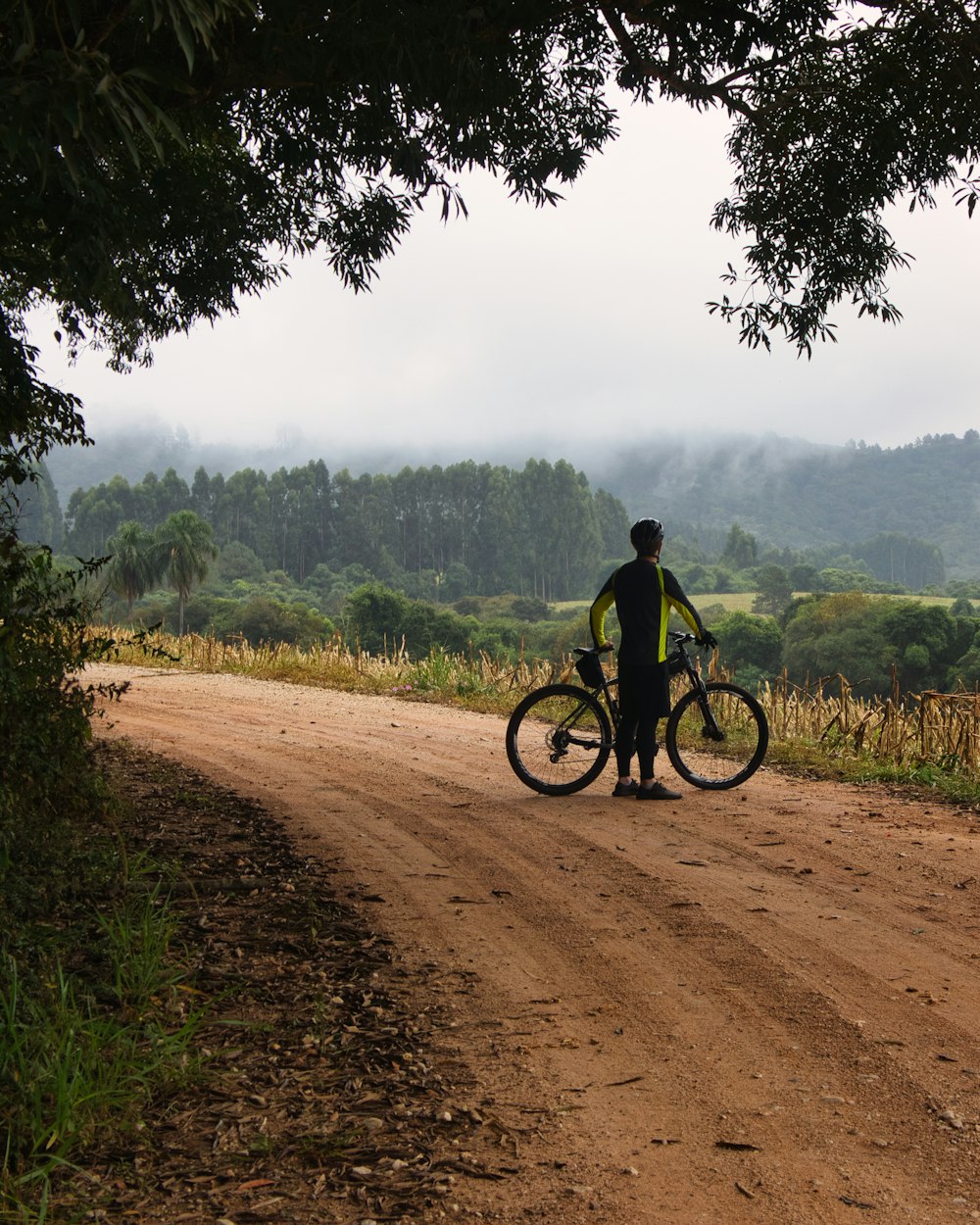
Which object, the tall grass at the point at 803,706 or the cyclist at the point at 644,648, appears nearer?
the cyclist at the point at 644,648

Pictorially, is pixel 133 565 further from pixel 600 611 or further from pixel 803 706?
pixel 600 611

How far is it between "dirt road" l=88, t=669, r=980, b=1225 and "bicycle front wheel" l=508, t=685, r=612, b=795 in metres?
0.21

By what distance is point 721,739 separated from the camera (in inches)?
345

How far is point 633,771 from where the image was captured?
32.1ft

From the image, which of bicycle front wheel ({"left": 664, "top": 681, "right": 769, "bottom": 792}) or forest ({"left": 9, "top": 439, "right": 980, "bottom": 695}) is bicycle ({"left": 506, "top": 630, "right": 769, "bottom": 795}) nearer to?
bicycle front wheel ({"left": 664, "top": 681, "right": 769, "bottom": 792})

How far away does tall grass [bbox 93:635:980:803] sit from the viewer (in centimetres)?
972

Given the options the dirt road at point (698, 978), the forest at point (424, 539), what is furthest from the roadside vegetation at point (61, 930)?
the forest at point (424, 539)

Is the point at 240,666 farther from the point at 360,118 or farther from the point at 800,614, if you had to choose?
the point at 800,614

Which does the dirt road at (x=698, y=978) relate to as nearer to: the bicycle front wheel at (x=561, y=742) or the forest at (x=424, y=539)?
the bicycle front wheel at (x=561, y=742)

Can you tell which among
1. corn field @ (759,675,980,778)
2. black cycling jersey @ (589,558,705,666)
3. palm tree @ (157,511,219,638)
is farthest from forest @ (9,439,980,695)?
black cycling jersey @ (589,558,705,666)

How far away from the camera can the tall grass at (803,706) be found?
9.72 meters

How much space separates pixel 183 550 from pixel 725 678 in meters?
53.6

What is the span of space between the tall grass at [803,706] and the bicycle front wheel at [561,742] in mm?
2643

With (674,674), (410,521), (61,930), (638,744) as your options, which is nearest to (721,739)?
(674,674)
